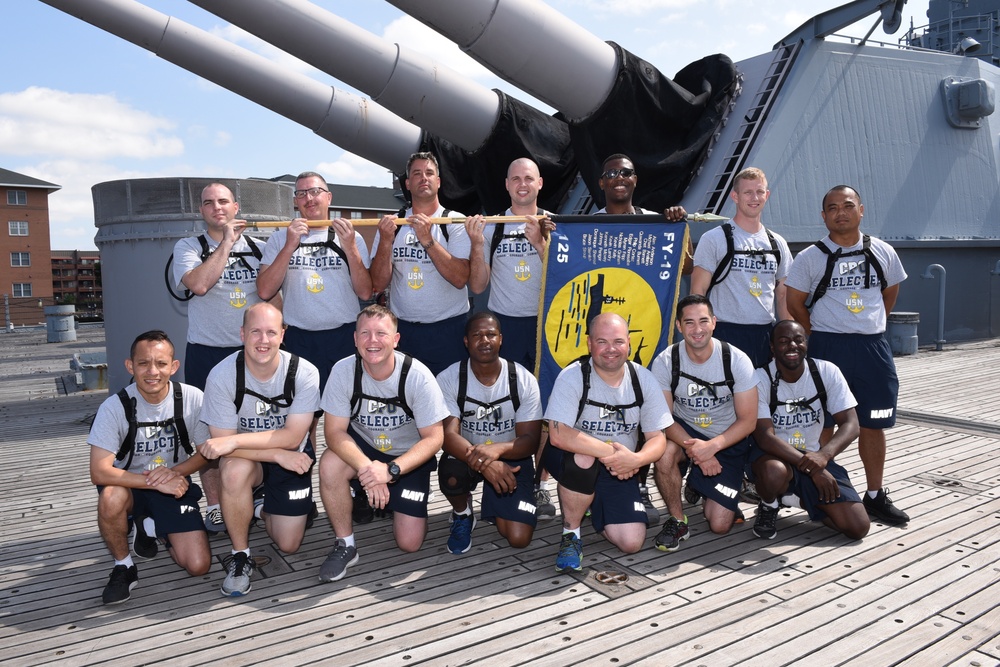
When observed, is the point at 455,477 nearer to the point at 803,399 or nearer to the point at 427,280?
the point at 427,280

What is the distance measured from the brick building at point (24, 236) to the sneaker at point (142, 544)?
45874 mm

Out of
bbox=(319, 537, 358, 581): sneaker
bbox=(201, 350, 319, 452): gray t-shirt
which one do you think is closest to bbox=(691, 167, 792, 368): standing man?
bbox=(201, 350, 319, 452): gray t-shirt

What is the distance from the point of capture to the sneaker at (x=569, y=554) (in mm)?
3488

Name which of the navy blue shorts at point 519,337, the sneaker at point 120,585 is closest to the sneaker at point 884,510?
the navy blue shorts at point 519,337

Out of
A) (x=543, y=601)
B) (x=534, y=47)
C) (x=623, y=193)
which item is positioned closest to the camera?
(x=543, y=601)

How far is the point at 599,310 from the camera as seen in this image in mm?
4574

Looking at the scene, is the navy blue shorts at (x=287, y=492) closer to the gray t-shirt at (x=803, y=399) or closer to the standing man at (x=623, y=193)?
the standing man at (x=623, y=193)

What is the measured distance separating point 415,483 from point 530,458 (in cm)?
62

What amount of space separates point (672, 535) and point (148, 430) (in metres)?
2.57

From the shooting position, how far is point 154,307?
7398 millimetres

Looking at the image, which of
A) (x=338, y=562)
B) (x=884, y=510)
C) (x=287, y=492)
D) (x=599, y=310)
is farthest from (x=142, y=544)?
(x=884, y=510)

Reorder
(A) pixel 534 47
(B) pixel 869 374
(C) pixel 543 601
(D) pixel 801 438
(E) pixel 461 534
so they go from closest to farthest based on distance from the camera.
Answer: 1. (C) pixel 543 601
2. (E) pixel 461 534
3. (D) pixel 801 438
4. (B) pixel 869 374
5. (A) pixel 534 47

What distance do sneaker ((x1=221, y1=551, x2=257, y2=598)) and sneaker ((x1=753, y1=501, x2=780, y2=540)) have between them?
8.20ft

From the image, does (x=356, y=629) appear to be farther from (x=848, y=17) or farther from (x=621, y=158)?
(x=848, y=17)
